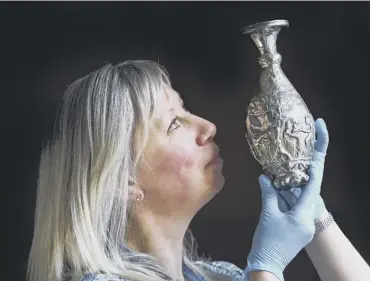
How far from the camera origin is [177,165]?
93.7 inches

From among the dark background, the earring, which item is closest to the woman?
the earring

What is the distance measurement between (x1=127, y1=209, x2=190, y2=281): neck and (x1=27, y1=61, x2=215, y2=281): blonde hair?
3 centimetres

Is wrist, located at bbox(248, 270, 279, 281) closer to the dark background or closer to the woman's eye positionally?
the woman's eye

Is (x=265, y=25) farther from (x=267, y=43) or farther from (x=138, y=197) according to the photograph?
(x=138, y=197)

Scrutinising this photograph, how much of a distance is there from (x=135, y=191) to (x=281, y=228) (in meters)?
0.37

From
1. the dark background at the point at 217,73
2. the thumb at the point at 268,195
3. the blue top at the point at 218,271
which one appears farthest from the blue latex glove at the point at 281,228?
the dark background at the point at 217,73

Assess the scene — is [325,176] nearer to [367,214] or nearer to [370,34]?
[367,214]

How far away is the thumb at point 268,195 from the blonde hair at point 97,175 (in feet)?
0.97

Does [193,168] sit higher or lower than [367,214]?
higher

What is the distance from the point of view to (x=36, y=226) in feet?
7.98

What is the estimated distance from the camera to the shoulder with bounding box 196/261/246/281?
260 centimetres

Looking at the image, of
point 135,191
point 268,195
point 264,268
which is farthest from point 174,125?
point 264,268

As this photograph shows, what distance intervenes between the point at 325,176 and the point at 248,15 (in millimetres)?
564

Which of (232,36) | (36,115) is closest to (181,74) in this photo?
(232,36)
